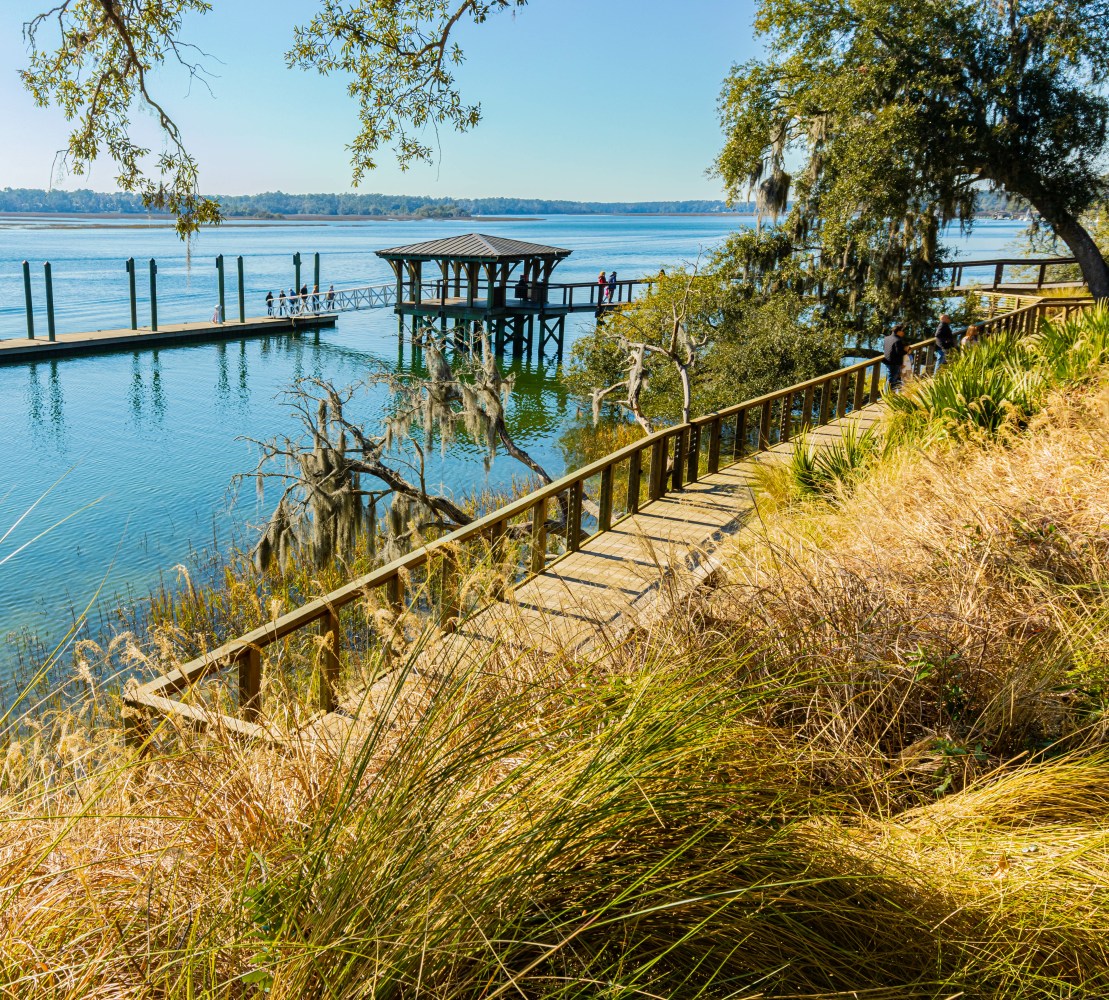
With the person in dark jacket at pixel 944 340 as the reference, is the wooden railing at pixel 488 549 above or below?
below

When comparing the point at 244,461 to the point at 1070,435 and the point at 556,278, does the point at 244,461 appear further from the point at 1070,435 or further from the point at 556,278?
the point at 556,278

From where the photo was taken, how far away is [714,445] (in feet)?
38.6

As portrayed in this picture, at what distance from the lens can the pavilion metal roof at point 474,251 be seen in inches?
1596

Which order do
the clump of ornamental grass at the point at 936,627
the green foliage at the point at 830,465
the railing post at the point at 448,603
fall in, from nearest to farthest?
the railing post at the point at 448,603 < the clump of ornamental grass at the point at 936,627 < the green foliage at the point at 830,465

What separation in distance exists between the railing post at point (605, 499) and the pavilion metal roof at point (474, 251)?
32.2 m

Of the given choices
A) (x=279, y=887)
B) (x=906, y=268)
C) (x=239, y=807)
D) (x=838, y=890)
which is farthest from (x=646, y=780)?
(x=906, y=268)

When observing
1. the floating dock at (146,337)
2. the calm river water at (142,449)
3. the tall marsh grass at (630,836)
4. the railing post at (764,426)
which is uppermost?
the tall marsh grass at (630,836)

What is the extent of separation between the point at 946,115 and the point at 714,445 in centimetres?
1709

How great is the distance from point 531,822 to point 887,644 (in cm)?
219

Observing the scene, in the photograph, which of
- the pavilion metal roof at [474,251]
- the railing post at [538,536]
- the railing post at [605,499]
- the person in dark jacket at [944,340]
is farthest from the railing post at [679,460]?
the pavilion metal roof at [474,251]

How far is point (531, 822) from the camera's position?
2260 millimetres

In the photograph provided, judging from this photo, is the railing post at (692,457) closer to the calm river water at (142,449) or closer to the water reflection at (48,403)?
the calm river water at (142,449)

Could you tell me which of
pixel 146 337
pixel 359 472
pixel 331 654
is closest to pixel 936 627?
pixel 331 654

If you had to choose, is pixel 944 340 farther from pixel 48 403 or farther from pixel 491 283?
pixel 491 283
